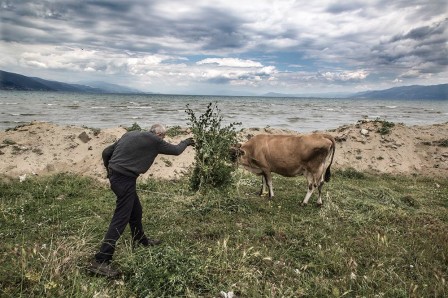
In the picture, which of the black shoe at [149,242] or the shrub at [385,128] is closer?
the black shoe at [149,242]

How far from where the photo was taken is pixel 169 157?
17.2m

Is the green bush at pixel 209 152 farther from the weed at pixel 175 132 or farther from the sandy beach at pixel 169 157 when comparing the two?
the weed at pixel 175 132

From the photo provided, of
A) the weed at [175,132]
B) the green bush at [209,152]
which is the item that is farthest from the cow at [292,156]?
the weed at [175,132]

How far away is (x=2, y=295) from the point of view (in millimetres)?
5285

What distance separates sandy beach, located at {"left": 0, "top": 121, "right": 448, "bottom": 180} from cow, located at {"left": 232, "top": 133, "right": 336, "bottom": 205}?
6.40 feet

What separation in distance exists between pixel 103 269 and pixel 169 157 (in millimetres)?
10980

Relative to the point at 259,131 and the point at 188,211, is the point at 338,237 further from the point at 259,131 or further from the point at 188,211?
the point at 259,131

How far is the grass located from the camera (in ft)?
19.2

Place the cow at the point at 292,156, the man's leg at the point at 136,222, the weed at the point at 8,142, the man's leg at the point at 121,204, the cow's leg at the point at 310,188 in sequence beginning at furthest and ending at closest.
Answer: the weed at the point at 8,142 → the cow's leg at the point at 310,188 → the cow at the point at 292,156 → the man's leg at the point at 136,222 → the man's leg at the point at 121,204

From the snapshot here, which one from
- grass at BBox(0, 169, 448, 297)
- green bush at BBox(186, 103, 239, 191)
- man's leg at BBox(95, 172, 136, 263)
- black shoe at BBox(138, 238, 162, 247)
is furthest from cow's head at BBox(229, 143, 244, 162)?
man's leg at BBox(95, 172, 136, 263)

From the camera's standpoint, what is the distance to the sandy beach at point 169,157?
51.0ft

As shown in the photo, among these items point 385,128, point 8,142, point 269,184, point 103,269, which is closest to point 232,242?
point 103,269

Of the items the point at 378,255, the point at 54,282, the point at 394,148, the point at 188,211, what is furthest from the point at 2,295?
the point at 394,148

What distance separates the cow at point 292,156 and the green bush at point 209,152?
5.38 ft
